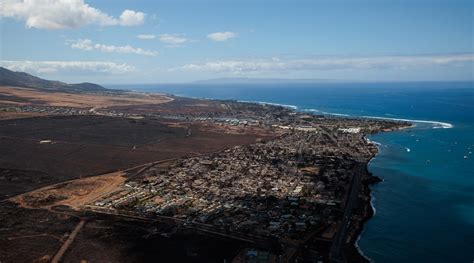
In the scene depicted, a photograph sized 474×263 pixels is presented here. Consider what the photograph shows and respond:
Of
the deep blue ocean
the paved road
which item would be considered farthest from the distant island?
the deep blue ocean

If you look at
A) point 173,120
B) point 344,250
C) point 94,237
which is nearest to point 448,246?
point 344,250

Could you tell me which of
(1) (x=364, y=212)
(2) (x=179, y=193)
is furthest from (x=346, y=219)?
(2) (x=179, y=193)

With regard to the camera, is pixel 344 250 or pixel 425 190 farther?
pixel 425 190

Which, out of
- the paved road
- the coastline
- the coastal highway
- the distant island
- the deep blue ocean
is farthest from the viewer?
the deep blue ocean

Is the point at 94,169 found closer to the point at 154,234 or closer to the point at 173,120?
the point at 154,234

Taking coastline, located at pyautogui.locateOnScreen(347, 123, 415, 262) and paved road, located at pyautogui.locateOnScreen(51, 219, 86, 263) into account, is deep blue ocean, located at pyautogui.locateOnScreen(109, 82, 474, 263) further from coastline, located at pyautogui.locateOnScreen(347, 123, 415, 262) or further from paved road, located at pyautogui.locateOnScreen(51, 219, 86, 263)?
paved road, located at pyautogui.locateOnScreen(51, 219, 86, 263)

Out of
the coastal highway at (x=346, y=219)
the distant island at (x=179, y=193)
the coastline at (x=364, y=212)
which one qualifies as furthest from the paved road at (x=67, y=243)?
the coastline at (x=364, y=212)

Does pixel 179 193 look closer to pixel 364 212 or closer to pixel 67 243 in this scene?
pixel 67 243
